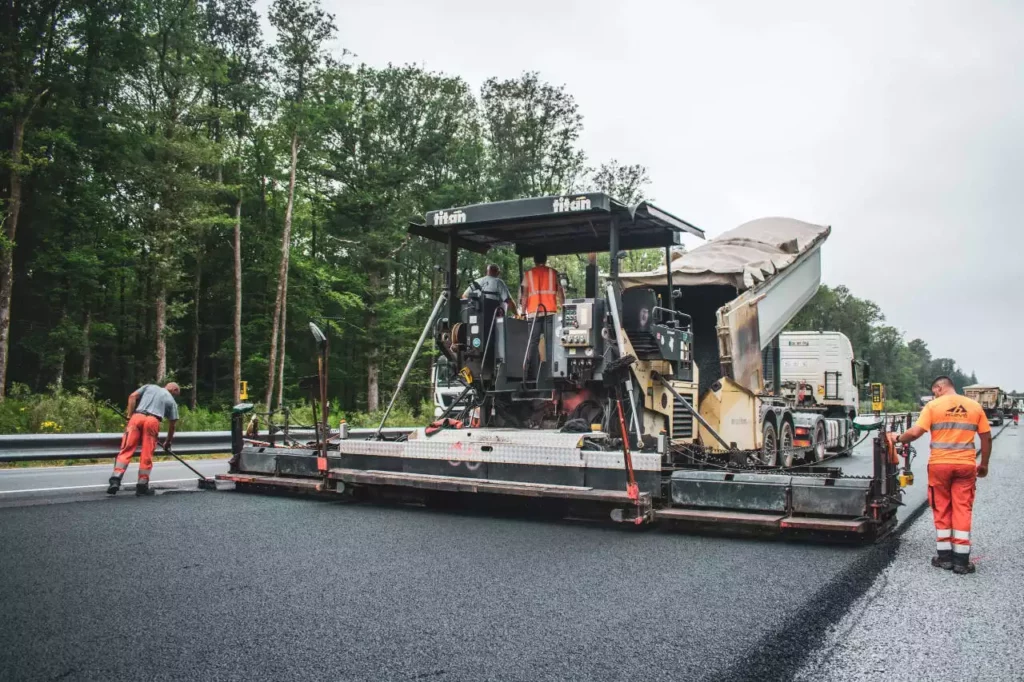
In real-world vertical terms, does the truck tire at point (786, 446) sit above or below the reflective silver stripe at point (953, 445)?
below

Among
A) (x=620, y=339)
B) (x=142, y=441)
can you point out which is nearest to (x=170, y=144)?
(x=142, y=441)

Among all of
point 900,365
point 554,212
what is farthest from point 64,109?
point 900,365

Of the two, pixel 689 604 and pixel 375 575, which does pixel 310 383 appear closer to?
pixel 375 575

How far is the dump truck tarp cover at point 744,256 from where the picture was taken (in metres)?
11.0

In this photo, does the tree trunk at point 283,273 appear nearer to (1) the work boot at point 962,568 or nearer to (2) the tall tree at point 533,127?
(2) the tall tree at point 533,127

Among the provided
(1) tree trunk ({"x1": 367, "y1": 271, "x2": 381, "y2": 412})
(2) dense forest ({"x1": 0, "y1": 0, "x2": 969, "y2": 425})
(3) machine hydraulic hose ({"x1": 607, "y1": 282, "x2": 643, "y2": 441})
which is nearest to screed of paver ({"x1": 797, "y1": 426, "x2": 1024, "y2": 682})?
(3) machine hydraulic hose ({"x1": 607, "y1": 282, "x2": 643, "y2": 441})

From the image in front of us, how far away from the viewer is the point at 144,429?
9.66 meters

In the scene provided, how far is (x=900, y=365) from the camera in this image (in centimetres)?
11275

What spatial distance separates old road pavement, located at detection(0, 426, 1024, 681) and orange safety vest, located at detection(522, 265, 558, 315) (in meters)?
2.50

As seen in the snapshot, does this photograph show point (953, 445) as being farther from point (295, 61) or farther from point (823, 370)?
point (295, 61)

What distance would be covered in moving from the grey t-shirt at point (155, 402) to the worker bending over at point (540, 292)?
4.33 metres

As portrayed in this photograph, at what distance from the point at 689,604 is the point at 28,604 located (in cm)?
373

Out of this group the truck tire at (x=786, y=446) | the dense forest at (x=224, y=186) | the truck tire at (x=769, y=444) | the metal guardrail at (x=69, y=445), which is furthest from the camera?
the dense forest at (x=224, y=186)

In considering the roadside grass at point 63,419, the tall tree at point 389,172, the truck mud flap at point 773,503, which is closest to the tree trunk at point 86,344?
the roadside grass at point 63,419
